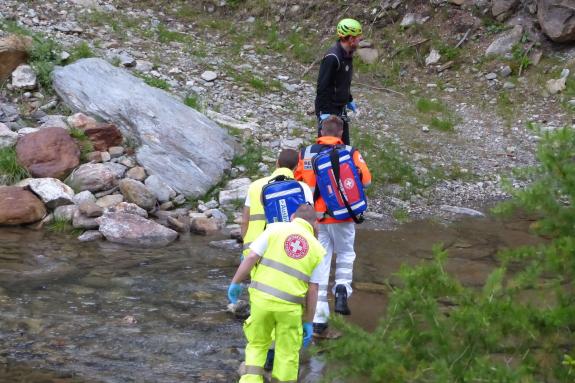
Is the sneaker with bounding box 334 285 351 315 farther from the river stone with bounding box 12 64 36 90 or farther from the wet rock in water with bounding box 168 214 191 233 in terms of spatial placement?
the river stone with bounding box 12 64 36 90

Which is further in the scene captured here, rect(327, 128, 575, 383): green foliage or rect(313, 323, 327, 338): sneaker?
rect(313, 323, 327, 338): sneaker

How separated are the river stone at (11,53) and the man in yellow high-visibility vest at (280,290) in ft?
26.3

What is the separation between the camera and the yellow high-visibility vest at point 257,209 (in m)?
5.82

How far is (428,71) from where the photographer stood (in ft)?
47.6

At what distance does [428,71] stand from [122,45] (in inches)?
217

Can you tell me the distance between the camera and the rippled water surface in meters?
5.68

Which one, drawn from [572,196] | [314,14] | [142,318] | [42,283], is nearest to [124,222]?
[42,283]

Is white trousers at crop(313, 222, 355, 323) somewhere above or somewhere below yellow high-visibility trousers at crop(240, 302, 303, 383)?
above

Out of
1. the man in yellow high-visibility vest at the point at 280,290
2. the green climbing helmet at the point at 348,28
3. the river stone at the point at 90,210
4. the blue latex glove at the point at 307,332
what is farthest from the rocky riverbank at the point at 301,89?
the man in yellow high-visibility vest at the point at 280,290

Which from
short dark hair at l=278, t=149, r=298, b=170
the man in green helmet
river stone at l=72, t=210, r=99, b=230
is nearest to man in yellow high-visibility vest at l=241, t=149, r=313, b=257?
short dark hair at l=278, t=149, r=298, b=170

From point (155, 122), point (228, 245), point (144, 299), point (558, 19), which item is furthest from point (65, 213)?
point (558, 19)

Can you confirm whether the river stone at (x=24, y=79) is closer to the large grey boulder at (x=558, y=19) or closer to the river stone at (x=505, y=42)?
the river stone at (x=505, y=42)

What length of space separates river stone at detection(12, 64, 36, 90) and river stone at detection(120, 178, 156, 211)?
2.80 m

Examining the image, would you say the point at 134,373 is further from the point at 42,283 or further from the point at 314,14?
the point at 314,14
